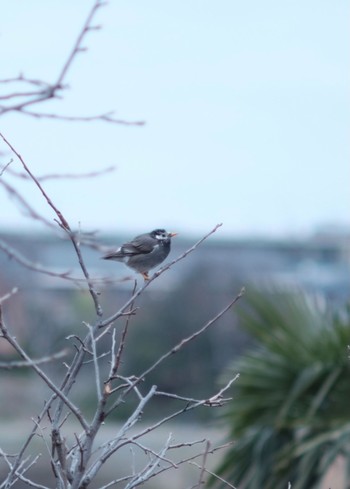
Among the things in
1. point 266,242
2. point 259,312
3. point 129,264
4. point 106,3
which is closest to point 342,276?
point 266,242

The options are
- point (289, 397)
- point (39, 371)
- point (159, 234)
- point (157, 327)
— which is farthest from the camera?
point (157, 327)

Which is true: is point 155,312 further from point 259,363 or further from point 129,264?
point 129,264

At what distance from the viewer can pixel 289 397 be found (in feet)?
23.8

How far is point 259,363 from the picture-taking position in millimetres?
7621

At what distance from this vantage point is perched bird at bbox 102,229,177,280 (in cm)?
538

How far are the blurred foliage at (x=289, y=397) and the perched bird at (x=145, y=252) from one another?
73.6 inches

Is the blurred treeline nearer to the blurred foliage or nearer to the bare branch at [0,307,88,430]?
the blurred foliage

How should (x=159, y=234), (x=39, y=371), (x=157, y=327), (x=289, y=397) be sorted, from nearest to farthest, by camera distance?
(x=39, y=371) < (x=159, y=234) < (x=289, y=397) < (x=157, y=327)

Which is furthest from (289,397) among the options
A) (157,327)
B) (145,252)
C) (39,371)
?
(157,327)

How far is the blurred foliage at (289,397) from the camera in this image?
6758 mm

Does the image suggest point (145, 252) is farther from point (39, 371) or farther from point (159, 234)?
point (39, 371)

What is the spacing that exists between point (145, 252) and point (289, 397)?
228 centimetres

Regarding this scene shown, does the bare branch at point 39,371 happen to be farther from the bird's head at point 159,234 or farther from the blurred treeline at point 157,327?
the blurred treeline at point 157,327

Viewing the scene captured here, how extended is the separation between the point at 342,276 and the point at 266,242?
19.8ft
